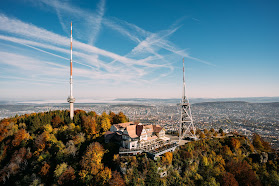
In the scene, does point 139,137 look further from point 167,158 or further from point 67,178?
point 67,178

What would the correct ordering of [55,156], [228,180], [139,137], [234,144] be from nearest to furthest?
1. [228,180]
2. [139,137]
3. [55,156]
4. [234,144]

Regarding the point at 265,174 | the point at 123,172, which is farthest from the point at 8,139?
the point at 265,174

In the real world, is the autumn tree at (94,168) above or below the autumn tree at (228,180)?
above

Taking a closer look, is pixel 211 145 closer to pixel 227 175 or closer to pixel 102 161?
pixel 227 175

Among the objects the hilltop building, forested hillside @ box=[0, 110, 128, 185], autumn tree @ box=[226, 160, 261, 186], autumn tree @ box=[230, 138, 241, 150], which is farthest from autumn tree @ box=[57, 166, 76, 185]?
autumn tree @ box=[230, 138, 241, 150]

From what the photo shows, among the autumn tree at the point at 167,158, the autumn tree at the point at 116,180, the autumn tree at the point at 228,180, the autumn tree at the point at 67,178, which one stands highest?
the autumn tree at the point at 167,158

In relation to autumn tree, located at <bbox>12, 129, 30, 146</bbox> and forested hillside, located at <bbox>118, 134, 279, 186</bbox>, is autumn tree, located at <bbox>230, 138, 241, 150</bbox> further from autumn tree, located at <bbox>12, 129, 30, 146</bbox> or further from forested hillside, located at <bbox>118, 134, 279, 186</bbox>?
autumn tree, located at <bbox>12, 129, 30, 146</bbox>

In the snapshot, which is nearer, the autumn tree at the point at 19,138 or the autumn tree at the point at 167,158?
the autumn tree at the point at 167,158

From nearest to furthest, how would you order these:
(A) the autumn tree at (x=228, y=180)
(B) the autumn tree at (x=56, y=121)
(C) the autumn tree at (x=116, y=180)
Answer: (C) the autumn tree at (x=116, y=180)
(A) the autumn tree at (x=228, y=180)
(B) the autumn tree at (x=56, y=121)

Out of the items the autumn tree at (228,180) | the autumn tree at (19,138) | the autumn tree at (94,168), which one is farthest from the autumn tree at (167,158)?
the autumn tree at (19,138)

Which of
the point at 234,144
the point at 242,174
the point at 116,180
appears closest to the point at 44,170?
the point at 116,180

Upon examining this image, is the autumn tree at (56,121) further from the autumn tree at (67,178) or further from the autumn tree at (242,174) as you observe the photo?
the autumn tree at (242,174)
